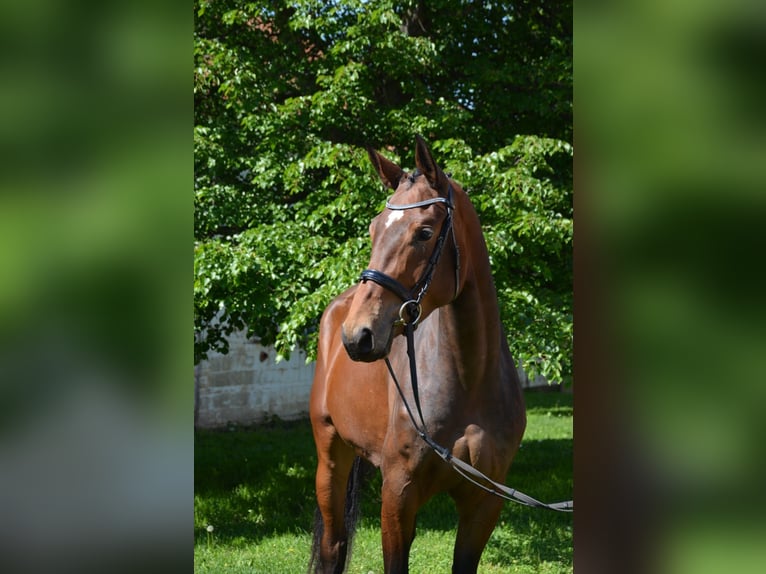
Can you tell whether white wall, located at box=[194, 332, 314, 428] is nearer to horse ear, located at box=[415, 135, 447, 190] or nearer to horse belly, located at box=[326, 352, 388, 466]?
horse belly, located at box=[326, 352, 388, 466]

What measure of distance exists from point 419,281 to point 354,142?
4.03 metres

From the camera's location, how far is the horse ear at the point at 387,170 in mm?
3215

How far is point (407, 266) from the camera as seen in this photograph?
274 cm

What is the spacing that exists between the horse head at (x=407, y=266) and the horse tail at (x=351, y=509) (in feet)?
6.30

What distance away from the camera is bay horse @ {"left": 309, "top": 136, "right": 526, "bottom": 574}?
272 cm

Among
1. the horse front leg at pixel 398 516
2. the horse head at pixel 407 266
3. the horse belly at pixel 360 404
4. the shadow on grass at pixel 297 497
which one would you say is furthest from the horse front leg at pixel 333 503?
the horse head at pixel 407 266

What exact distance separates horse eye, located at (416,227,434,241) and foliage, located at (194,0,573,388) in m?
2.29
